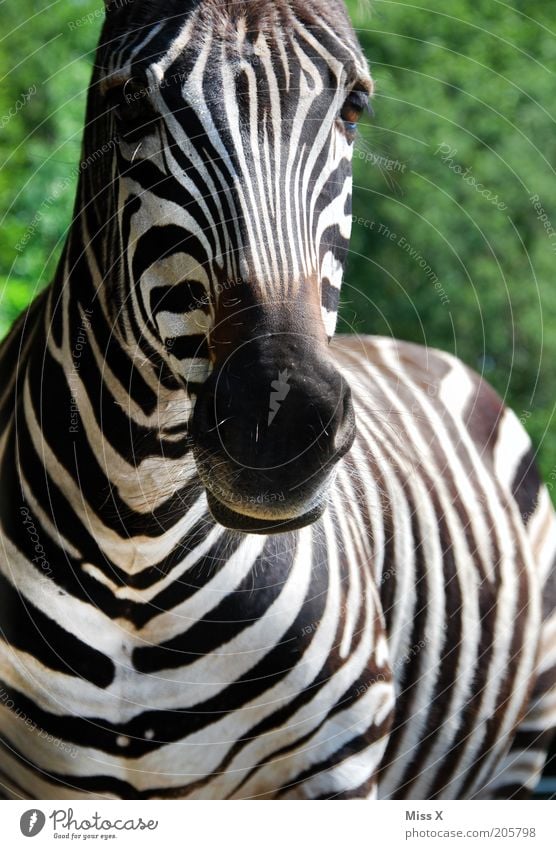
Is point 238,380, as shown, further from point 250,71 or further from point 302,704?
point 302,704

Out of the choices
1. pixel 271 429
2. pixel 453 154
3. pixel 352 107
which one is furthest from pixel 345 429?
pixel 453 154

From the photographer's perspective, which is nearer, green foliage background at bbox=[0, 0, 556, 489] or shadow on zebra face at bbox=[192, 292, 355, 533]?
shadow on zebra face at bbox=[192, 292, 355, 533]

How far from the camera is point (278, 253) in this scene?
1306 mm

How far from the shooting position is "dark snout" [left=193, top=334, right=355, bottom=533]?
1145 millimetres

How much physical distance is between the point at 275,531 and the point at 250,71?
0.62 metres

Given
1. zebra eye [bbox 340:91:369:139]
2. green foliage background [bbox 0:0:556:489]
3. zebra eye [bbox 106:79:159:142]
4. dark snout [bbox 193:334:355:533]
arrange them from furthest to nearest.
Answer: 1. green foliage background [bbox 0:0:556:489]
2. zebra eye [bbox 340:91:369:139]
3. zebra eye [bbox 106:79:159:142]
4. dark snout [bbox 193:334:355:533]

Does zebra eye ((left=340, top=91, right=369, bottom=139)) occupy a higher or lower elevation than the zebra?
higher

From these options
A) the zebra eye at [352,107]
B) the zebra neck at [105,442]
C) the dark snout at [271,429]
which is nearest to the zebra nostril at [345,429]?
the dark snout at [271,429]

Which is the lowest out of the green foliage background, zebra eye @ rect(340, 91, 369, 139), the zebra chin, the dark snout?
the zebra chin

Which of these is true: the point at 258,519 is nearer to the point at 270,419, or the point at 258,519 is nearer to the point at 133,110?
the point at 270,419

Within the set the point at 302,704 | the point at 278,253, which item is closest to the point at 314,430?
the point at 278,253

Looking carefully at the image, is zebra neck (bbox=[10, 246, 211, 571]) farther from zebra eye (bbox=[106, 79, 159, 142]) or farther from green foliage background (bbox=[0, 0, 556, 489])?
green foliage background (bbox=[0, 0, 556, 489])

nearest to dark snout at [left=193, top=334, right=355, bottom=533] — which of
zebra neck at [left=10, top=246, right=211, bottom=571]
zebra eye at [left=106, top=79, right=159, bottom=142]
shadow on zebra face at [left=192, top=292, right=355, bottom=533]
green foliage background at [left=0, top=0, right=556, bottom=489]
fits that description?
shadow on zebra face at [left=192, top=292, right=355, bottom=533]

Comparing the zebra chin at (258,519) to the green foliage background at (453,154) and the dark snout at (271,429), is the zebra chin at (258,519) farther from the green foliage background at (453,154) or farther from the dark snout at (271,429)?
the green foliage background at (453,154)
